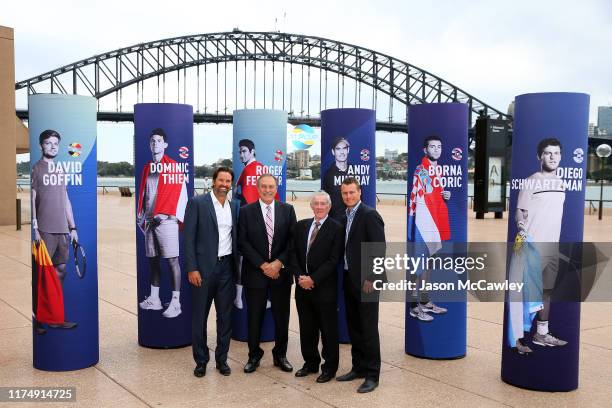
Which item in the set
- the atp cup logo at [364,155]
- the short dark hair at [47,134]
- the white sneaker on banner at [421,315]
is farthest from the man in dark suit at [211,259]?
the white sneaker on banner at [421,315]

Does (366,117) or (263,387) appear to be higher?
(366,117)

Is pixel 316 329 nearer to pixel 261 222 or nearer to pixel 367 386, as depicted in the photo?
pixel 367 386

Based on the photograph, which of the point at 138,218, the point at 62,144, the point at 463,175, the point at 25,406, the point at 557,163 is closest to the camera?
the point at 25,406

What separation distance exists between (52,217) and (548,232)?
4.00m

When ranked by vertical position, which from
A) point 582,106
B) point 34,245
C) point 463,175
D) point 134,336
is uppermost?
point 582,106

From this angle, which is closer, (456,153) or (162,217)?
(456,153)

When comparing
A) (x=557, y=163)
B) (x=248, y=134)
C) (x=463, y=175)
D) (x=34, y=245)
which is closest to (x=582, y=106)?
(x=557, y=163)

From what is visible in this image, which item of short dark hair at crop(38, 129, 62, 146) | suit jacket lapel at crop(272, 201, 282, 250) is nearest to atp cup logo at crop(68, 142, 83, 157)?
short dark hair at crop(38, 129, 62, 146)

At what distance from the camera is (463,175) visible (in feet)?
18.8

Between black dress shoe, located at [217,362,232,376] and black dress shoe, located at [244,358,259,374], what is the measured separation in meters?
0.14

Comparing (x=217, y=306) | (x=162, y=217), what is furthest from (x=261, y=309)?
(x=162, y=217)

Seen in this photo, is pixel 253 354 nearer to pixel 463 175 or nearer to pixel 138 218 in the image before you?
pixel 138 218

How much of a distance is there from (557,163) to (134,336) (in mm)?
4383

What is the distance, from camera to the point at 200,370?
5207 millimetres
